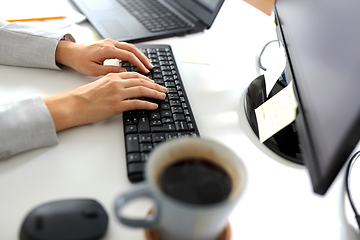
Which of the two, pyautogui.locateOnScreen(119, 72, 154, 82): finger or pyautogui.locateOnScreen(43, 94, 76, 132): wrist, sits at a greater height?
pyautogui.locateOnScreen(119, 72, 154, 82): finger

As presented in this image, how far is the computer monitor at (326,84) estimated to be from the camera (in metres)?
0.34

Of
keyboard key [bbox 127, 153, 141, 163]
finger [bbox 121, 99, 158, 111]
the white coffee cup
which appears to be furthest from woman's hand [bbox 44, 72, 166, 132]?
the white coffee cup

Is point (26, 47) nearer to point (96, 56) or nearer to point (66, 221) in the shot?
point (96, 56)

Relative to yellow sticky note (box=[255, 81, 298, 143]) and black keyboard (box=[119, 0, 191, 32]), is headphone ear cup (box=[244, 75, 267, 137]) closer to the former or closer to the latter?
yellow sticky note (box=[255, 81, 298, 143])

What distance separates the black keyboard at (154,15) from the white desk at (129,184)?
0.25m

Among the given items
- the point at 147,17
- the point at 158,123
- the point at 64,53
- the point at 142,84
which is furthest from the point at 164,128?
the point at 147,17

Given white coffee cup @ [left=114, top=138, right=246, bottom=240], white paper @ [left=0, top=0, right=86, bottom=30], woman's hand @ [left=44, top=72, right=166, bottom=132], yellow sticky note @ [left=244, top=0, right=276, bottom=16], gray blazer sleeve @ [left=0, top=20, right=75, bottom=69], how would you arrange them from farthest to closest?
yellow sticky note @ [left=244, top=0, right=276, bottom=16]
white paper @ [left=0, top=0, right=86, bottom=30]
gray blazer sleeve @ [left=0, top=20, right=75, bottom=69]
woman's hand @ [left=44, top=72, right=166, bottom=132]
white coffee cup @ [left=114, top=138, right=246, bottom=240]

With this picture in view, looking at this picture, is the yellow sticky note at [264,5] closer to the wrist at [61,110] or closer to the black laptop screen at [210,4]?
the black laptop screen at [210,4]

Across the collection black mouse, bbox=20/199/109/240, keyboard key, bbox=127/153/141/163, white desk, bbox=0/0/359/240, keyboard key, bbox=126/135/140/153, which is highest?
black mouse, bbox=20/199/109/240

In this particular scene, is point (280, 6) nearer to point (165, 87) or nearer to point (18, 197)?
point (165, 87)

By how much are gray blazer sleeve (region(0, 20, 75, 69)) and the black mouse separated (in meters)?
0.40

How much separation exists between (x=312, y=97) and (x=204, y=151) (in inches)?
8.2

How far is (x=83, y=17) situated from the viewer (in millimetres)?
848

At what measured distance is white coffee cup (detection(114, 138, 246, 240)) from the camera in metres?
0.26
